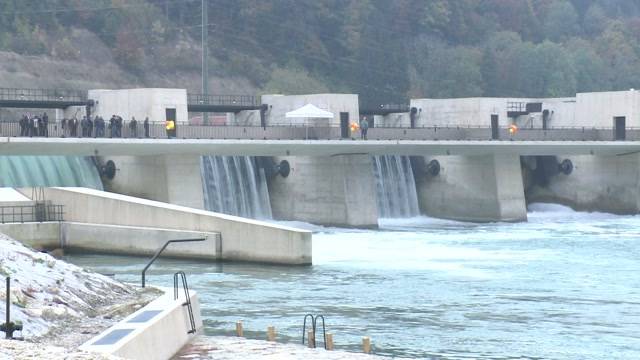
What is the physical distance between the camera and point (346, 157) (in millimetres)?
66250

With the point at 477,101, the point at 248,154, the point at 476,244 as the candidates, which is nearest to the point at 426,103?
the point at 477,101

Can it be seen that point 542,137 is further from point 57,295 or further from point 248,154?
point 57,295

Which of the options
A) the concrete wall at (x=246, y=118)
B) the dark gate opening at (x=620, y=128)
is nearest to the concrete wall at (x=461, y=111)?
the dark gate opening at (x=620, y=128)

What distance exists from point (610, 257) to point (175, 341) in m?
27.6

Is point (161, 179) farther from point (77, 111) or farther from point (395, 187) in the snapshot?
point (395, 187)

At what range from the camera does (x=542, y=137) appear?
240ft

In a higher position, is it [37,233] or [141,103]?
[141,103]

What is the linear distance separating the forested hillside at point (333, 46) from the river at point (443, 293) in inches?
2417

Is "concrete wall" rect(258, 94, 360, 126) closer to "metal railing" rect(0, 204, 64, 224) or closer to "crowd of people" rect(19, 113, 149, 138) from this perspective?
"crowd of people" rect(19, 113, 149, 138)

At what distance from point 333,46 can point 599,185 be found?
54.4 m

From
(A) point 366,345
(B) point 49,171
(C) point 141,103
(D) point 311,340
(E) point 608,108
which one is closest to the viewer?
(D) point 311,340

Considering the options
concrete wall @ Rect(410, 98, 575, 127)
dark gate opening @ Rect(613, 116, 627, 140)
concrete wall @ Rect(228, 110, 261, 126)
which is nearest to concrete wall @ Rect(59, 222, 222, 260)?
concrete wall @ Rect(228, 110, 261, 126)

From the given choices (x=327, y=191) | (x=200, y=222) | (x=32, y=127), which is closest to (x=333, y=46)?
(x=327, y=191)

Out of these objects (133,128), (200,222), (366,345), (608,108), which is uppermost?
(608,108)
